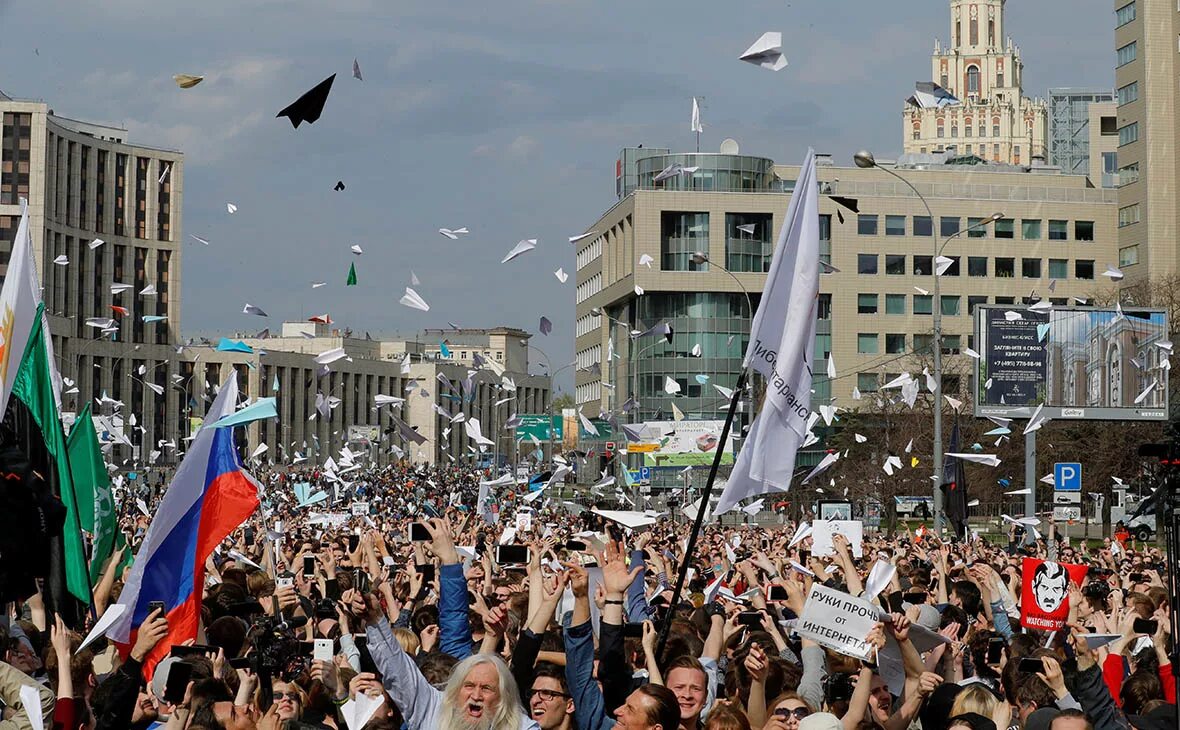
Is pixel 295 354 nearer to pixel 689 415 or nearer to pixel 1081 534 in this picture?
pixel 689 415

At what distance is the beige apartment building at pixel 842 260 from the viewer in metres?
84.9

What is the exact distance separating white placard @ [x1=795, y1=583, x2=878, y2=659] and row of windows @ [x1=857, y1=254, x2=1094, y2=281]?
274 ft

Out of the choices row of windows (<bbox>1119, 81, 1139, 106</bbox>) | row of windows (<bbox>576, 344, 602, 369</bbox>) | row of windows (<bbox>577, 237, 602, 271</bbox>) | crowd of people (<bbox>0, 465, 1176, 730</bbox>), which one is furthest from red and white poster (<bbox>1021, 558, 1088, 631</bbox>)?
row of windows (<bbox>576, 344, 602, 369</bbox>)

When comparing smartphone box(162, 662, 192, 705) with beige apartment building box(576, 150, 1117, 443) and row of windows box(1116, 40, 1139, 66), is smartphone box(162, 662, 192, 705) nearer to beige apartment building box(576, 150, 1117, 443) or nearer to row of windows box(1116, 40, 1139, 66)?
beige apartment building box(576, 150, 1117, 443)

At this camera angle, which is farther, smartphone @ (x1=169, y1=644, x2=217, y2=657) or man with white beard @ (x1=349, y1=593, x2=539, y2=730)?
smartphone @ (x1=169, y1=644, x2=217, y2=657)

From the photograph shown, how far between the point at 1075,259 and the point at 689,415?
23.0 meters

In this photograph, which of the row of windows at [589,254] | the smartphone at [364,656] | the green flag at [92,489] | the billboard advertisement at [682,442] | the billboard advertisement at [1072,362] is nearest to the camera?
the smartphone at [364,656]

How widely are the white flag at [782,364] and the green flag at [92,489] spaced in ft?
22.1

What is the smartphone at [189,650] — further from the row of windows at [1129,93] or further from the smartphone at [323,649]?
the row of windows at [1129,93]

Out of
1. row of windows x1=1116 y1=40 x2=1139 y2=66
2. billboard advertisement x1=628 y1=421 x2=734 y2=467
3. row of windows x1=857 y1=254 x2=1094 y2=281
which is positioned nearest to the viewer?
billboard advertisement x1=628 y1=421 x2=734 y2=467

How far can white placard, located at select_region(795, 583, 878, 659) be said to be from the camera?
7352 millimetres

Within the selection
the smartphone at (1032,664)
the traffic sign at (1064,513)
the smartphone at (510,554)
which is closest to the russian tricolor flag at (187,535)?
the smartphone at (510,554)

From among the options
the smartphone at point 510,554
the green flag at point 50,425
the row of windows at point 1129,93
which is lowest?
the smartphone at point 510,554

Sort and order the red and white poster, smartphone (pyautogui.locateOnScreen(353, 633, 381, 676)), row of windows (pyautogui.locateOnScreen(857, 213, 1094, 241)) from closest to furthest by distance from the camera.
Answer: smartphone (pyautogui.locateOnScreen(353, 633, 381, 676))
the red and white poster
row of windows (pyautogui.locateOnScreen(857, 213, 1094, 241))
